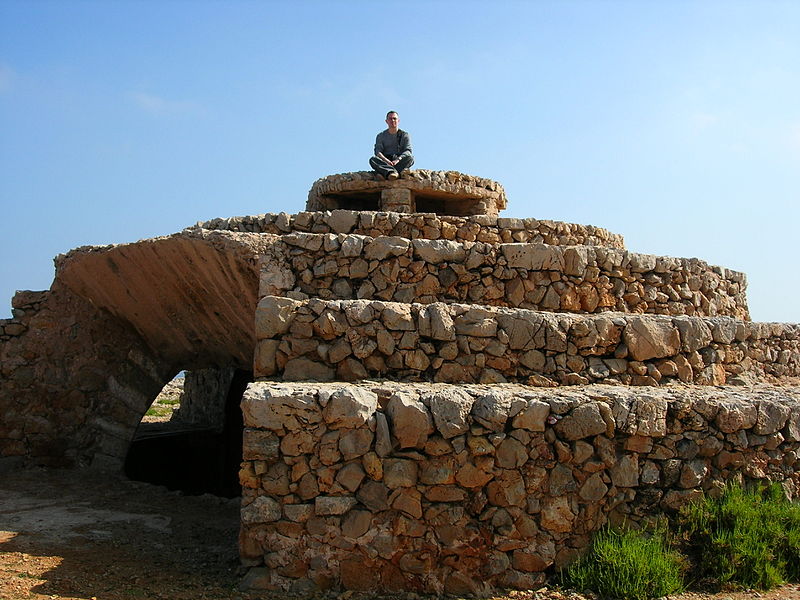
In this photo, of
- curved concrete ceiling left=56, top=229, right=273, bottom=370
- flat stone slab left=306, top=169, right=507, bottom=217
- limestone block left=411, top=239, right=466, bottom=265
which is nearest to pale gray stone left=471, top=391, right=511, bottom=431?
limestone block left=411, top=239, right=466, bottom=265

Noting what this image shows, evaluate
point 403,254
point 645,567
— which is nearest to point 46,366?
point 403,254

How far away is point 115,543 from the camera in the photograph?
19.1ft

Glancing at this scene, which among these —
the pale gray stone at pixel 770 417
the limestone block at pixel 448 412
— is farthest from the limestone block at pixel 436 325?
the pale gray stone at pixel 770 417

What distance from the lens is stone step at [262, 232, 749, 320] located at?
18.6 ft

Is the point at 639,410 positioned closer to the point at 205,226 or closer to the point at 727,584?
the point at 727,584

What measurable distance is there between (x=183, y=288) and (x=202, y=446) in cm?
466

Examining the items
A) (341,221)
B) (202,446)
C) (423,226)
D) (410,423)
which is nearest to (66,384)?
(202,446)

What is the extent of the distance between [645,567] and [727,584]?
657 millimetres

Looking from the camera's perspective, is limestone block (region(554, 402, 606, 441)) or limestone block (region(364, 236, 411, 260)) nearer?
limestone block (region(554, 402, 606, 441))

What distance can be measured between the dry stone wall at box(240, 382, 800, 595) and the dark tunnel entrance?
234 inches

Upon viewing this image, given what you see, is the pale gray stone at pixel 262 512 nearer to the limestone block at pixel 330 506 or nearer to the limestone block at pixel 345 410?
the limestone block at pixel 330 506

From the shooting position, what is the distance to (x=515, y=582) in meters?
4.60

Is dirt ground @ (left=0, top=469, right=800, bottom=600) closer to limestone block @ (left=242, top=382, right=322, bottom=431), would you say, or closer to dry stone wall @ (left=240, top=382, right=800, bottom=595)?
dry stone wall @ (left=240, top=382, right=800, bottom=595)

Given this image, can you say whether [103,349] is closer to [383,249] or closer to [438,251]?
[383,249]
